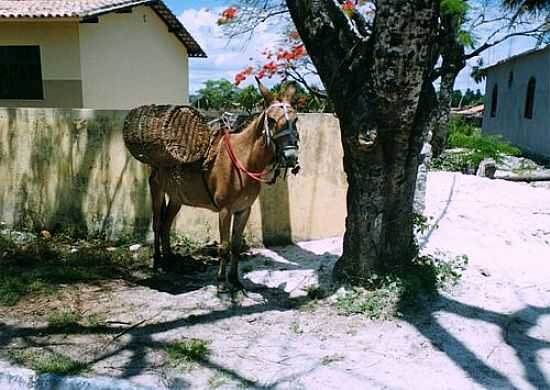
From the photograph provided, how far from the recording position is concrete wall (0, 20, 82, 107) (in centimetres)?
1316

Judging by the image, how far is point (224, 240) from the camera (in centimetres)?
482

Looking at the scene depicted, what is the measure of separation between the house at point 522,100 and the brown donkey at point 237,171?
472 inches

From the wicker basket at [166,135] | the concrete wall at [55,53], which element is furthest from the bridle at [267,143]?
the concrete wall at [55,53]

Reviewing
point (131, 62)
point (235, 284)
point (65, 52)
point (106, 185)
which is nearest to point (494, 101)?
point (131, 62)

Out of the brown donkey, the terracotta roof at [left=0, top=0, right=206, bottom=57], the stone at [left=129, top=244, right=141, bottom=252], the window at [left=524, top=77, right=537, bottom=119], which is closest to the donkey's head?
the brown donkey

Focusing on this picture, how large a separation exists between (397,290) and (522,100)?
48.3 feet

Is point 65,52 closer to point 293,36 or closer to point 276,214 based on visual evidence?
point 293,36

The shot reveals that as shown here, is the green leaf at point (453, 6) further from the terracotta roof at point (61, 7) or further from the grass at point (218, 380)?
the terracotta roof at point (61, 7)

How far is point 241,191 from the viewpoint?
471cm

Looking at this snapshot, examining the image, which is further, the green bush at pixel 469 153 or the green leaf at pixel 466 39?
the green bush at pixel 469 153

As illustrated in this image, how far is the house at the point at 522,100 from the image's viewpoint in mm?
14844

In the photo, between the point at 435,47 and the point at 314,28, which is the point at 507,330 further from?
the point at 314,28

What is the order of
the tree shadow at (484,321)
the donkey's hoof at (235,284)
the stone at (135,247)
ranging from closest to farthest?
the tree shadow at (484,321)
the donkey's hoof at (235,284)
the stone at (135,247)

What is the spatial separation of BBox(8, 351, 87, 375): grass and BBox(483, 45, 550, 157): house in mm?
13748
